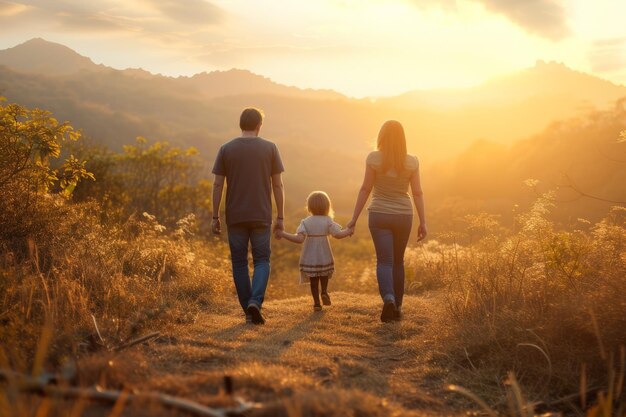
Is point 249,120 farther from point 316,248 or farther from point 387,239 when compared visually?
point 387,239

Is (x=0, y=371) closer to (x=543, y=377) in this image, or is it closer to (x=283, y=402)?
(x=283, y=402)

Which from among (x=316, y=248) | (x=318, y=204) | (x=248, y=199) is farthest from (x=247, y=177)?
(x=316, y=248)

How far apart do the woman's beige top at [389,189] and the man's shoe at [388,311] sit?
1.09 meters

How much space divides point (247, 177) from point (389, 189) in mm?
1708

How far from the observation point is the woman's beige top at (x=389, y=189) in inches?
278

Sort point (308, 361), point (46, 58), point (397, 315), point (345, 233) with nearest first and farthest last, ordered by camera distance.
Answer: point (308, 361)
point (397, 315)
point (345, 233)
point (46, 58)

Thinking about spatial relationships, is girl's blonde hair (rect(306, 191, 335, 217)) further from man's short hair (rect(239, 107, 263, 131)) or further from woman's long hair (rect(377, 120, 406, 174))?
man's short hair (rect(239, 107, 263, 131))

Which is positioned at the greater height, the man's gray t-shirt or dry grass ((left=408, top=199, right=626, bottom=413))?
the man's gray t-shirt

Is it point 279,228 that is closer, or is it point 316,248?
point 279,228

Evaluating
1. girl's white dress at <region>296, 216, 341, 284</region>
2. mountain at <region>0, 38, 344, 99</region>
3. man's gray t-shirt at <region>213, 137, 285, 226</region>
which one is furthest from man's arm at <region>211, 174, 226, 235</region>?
mountain at <region>0, 38, 344, 99</region>

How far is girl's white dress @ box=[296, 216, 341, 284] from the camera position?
793 centimetres

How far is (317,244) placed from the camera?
314 inches

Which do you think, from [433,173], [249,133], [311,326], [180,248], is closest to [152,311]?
[311,326]

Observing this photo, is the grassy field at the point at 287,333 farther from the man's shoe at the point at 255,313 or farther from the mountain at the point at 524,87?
the mountain at the point at 524,87
